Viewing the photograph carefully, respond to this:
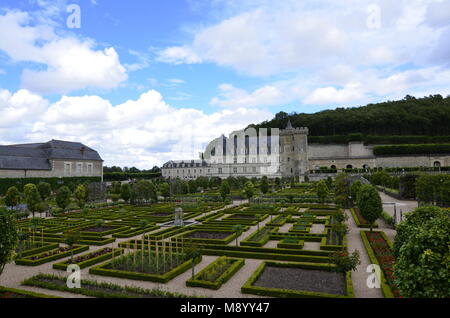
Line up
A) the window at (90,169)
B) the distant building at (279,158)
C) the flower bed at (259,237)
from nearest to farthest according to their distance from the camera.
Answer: the flower bed at (259,237) → the window at (90,169) → the distant building at (279,158)

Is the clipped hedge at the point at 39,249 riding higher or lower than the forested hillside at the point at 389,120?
lower

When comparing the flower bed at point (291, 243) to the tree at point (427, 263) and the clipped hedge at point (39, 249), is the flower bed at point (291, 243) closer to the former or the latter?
the tree at point (427, 263)

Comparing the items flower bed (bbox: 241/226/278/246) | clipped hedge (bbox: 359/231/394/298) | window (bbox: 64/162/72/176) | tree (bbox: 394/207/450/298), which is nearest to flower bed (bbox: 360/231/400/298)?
clipped hedge (bbox: 359/231/394/298)

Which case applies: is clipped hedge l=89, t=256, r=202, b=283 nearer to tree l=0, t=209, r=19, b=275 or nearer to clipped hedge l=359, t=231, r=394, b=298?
tree l=0, t=209, r=19, b=275

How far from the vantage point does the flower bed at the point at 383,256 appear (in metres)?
9.08

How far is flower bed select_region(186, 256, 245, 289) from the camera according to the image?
9844 mm

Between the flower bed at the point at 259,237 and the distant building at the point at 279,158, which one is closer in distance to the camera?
the flower bed at the point at 259,237

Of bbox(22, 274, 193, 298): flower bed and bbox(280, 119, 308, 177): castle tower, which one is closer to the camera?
bbox(22, 274, 193, 298): flower bed

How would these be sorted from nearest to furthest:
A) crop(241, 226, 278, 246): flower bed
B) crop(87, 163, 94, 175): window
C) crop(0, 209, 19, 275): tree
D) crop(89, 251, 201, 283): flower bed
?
crop(0, 209, 19, 275): tree, crop(89, 251, 201, 283): flower bed, crop(241, 226, 278, 246): flower bed, crop(87, 163, 94, 175): window

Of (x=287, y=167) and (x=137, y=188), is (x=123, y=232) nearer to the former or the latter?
(x=137, y=188)

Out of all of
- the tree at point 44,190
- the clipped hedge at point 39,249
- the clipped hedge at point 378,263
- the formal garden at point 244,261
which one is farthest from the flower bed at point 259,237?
the tree at point 44,190

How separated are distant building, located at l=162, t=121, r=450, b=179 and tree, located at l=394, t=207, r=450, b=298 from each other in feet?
195
